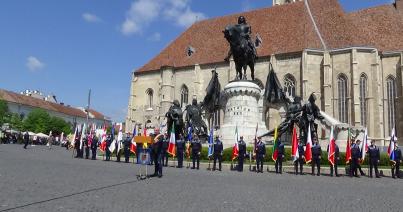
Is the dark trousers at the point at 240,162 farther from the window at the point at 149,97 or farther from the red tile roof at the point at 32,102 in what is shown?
the red tile roof at the point at 32,102

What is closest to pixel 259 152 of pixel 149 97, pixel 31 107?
pixel 149 97

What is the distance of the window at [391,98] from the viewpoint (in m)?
35.6

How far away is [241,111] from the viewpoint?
18.3 m

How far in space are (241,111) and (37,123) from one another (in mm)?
49156

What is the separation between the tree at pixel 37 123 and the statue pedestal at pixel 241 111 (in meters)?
47.5

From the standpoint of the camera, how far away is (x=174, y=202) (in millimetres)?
6598

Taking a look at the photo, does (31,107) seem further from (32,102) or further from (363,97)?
(363,97)

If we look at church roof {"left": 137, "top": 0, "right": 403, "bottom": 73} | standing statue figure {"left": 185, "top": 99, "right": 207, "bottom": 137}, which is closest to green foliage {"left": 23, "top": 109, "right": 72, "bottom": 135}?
church roof {"left": 137, "top": 0, "right": 403, "bottom": 73}

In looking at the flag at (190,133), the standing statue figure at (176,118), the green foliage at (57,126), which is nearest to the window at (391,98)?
the flag at (190,133)

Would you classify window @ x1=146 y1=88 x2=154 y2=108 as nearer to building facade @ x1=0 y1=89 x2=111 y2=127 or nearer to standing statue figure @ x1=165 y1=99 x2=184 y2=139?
building facade @ x1=0 y1=89 x2=111 y2=127

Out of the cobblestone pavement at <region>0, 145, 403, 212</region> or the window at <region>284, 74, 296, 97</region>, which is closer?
the cobblestone pavement at <region>0, 145, 403, 212</region>

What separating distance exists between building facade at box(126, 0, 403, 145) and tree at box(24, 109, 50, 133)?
18.6 metres

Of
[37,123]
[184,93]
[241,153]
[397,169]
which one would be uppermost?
[184,93]

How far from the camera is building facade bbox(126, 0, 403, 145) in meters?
35.4
